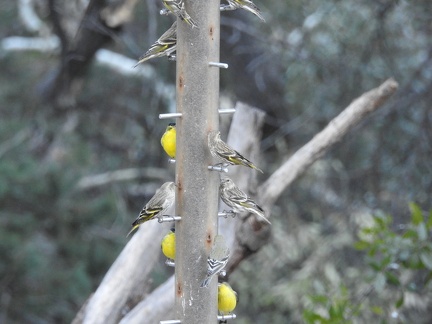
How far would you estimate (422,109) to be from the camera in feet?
24.0

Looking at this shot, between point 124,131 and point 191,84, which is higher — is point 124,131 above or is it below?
above

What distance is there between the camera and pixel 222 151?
3094 mm

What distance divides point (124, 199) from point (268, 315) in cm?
201

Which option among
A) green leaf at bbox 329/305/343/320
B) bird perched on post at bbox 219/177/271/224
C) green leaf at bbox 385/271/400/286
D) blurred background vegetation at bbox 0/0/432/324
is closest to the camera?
bird perched on post at bbox 219/177/271/224

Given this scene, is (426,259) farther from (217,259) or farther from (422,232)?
(217,259)

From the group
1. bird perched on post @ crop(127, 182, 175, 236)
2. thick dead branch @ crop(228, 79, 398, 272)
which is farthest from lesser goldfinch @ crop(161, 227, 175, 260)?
thick dead branch @ crop(228, 79, 398, 272)

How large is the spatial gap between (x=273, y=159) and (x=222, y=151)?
5.75m

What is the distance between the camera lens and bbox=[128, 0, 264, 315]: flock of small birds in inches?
121

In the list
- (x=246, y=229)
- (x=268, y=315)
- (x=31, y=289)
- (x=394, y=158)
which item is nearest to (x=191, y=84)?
(x=246, y=229)

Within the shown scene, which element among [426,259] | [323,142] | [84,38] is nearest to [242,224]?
[323,142]

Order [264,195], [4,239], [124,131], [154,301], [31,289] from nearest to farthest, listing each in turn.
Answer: [154,301] → [264,195] → [4,239] → [31,289] → [124,131]

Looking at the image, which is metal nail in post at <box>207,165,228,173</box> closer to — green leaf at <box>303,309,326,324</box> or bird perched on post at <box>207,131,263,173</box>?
bird perched on post at <box>207,131,263,173</box>

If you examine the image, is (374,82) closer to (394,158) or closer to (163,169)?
(394,158)

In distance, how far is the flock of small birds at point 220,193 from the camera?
3.08 m
